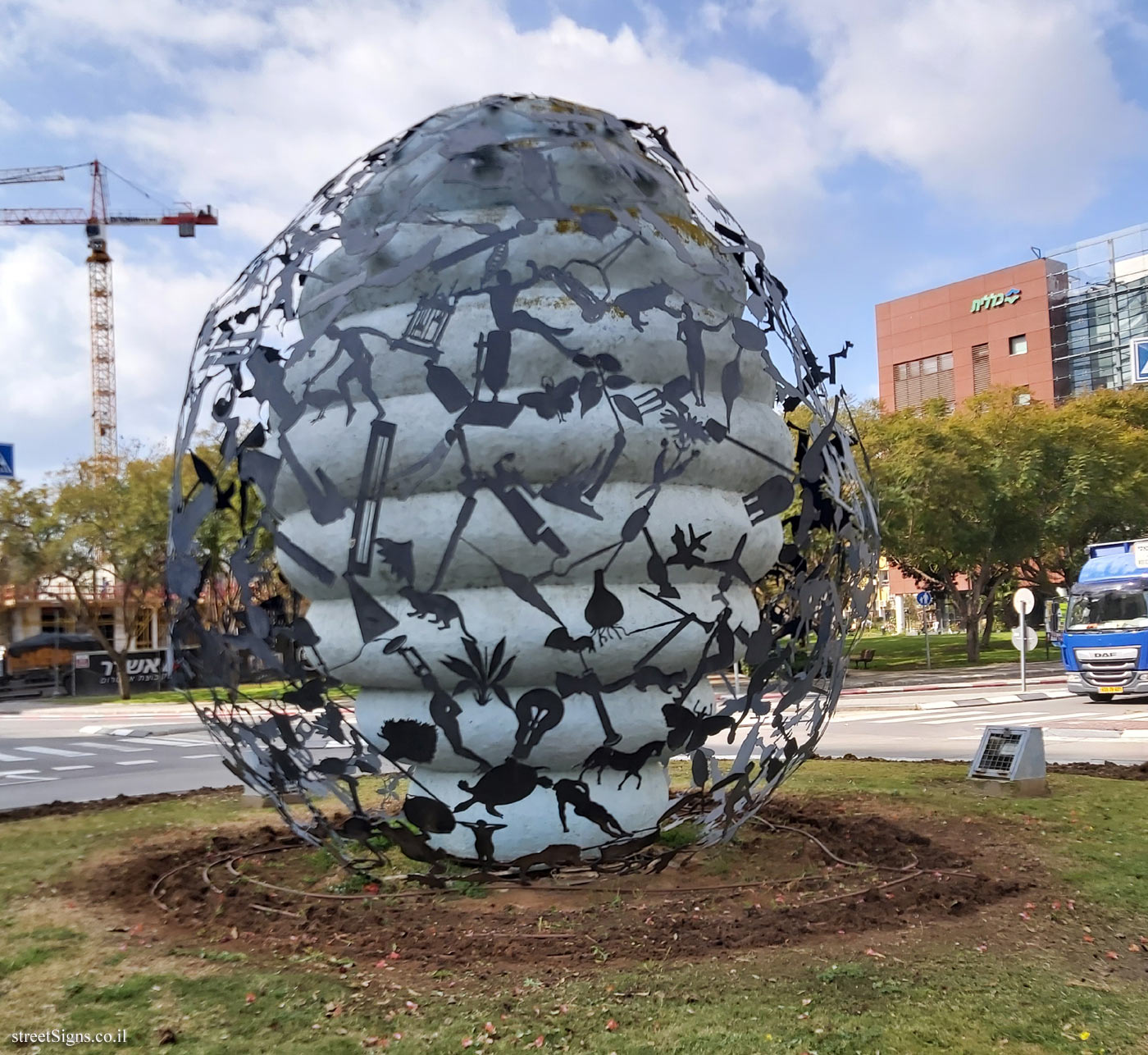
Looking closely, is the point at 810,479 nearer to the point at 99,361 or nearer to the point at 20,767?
the point at 20,767

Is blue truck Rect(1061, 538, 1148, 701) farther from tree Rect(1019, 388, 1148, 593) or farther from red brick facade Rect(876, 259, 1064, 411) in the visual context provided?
red brick facade Rect(876, 259, 1064, 411)

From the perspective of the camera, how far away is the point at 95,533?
29.1 m

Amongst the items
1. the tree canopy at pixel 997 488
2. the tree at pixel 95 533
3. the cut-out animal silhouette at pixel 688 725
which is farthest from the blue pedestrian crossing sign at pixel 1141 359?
the tree at pixel 95 533

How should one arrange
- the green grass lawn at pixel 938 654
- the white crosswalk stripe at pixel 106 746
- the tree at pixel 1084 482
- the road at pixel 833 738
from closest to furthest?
the road at pixel 833 738 → the white crosswalk stripe at pixel 106 746 → the tree at pixel 1084 482 → the green grass lawn at pixel 938 654

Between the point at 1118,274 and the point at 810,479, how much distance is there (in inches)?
2504

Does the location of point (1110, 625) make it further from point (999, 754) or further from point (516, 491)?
point (516, 491)

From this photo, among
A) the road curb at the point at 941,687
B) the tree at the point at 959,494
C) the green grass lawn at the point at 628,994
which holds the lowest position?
the road curb at the point at 941,687

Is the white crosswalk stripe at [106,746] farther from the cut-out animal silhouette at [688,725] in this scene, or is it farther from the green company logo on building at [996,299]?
the green company logo on building at [996,299]

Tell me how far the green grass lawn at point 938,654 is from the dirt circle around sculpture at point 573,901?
2539 cm

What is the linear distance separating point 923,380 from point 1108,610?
4794cm

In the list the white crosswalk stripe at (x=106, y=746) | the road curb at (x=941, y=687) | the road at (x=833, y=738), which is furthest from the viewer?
the road curb at (x=941, y=687)

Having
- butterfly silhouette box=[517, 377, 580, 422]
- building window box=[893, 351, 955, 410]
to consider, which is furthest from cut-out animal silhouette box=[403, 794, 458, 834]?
building window box=[893, 351, 955, 410]

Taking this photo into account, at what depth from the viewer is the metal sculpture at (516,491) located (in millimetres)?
5203

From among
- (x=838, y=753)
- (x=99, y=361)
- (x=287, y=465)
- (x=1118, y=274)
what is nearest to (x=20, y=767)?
(x=838, y=753)
